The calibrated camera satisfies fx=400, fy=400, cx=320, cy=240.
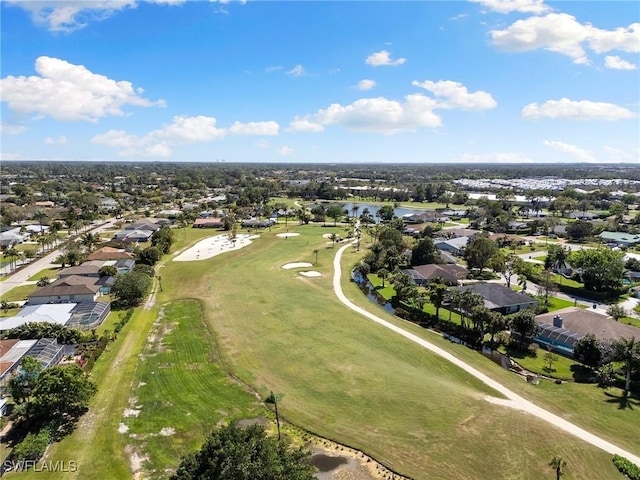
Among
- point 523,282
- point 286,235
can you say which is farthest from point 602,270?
point 286,235

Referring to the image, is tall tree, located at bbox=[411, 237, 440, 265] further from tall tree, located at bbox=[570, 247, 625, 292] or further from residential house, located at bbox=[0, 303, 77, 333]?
residential house, located at bbox=[0, 303, 77, 333]

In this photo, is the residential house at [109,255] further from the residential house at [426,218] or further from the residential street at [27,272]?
the residential house at [426,218]

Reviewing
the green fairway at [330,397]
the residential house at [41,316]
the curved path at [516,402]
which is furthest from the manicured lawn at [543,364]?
the residential house at [41,316]

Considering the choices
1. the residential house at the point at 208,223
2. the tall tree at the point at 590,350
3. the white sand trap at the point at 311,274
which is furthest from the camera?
the residential house at the point at 208,223

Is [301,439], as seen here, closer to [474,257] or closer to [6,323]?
[6,323]

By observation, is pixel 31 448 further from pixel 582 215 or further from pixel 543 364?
pixel 582 215
